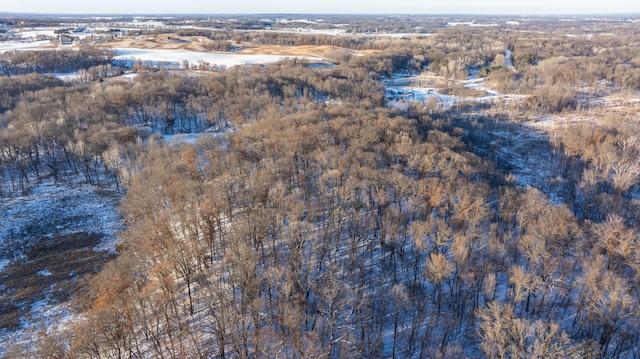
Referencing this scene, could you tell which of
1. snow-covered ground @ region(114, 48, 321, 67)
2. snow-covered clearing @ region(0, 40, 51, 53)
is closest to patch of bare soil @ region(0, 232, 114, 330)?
snow-covered ground @ region(114, 48, 321, 67)

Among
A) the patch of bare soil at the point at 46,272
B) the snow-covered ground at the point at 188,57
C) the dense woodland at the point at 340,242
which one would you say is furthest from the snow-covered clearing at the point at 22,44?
the patch of bare soil at the point at 46,272

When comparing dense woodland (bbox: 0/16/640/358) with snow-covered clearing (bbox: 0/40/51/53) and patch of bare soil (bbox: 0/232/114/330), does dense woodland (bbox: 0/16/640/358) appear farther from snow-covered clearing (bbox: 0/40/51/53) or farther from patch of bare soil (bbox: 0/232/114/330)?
snow-covered clearing (bbox: 0/40/51/53)

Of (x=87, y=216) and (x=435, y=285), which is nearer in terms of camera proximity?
(x=435, y=285)

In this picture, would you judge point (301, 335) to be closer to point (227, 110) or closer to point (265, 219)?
point (265, 219)

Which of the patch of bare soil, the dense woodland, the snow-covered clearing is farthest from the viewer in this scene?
the snow-covered clearing

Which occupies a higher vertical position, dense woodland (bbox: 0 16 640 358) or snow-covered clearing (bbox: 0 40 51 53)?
snow-covered clearing (bbox: 0 40 51 53)

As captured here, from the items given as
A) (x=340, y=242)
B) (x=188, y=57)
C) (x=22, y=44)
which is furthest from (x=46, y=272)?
(x=22, y=44)

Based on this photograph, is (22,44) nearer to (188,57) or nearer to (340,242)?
(188,57)

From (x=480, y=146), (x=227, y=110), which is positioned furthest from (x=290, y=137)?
(x=480, y=146)

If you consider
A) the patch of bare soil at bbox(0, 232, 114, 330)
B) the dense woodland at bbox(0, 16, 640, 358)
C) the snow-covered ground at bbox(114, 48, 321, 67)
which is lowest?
the patch of bare soil at bbox(0, 232, 114, 330)
